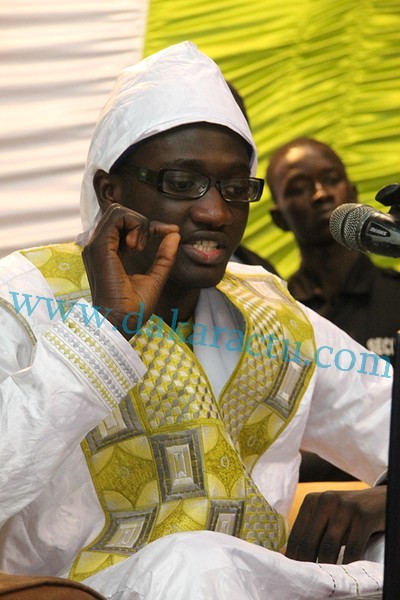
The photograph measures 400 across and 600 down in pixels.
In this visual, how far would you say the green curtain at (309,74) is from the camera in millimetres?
5035

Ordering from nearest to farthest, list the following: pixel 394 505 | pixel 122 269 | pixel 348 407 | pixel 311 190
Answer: pixel 394 505 → pixel 122 269 → pixel 348 407 → pixel 311 190

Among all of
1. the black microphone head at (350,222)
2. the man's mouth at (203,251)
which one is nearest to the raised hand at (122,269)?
the man's mouth at (203,251)

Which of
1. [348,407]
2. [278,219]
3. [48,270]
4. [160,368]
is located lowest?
[278,219]

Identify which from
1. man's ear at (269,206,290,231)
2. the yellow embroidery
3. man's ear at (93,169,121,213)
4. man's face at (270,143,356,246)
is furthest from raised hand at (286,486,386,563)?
man's ear at (269,206,290,231)

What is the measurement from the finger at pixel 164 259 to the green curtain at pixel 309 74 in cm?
266

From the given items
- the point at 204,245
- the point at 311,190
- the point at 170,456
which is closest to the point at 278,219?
the point at 311,190

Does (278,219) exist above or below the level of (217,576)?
below

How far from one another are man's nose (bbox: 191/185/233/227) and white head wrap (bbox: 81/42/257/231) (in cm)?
18

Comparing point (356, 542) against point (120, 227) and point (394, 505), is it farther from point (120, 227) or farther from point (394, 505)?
point (394, 505)

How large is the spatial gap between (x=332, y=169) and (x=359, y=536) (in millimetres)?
2453

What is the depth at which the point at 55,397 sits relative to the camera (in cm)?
221

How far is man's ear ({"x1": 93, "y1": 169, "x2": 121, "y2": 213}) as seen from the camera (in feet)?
9.14

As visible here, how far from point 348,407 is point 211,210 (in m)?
0.72

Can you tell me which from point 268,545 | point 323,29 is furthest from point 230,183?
point 323,29
